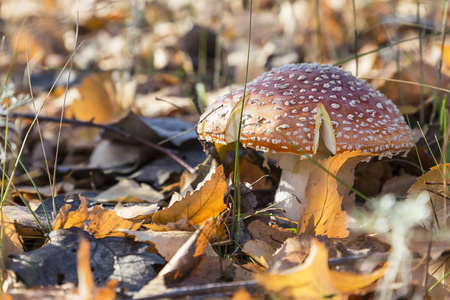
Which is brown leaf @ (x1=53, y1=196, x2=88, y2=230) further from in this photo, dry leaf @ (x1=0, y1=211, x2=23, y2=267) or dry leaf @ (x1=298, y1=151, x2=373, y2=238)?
dry leaf @ (x1=298, y1=151, x2=373, y2=238)

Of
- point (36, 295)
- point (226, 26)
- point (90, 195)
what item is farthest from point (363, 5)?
point (36, 295)

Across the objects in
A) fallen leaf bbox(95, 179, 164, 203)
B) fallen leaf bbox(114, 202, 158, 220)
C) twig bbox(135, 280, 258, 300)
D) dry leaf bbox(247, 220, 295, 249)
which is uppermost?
twig bbox(135, 280, 258, 300)

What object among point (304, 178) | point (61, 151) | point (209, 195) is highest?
point (209, 195)

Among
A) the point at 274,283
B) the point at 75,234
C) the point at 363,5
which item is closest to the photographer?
the point at 274,283

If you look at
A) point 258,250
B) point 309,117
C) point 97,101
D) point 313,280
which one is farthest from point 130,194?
point 97,101

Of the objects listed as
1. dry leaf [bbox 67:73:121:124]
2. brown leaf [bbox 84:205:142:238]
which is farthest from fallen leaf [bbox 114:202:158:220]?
dry leaf [bbox 67:73:121:124]

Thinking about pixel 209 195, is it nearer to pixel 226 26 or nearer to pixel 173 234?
pixel 173 234

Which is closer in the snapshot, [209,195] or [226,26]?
[209,195]

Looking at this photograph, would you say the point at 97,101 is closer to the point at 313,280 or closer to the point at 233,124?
the point at 233,124
